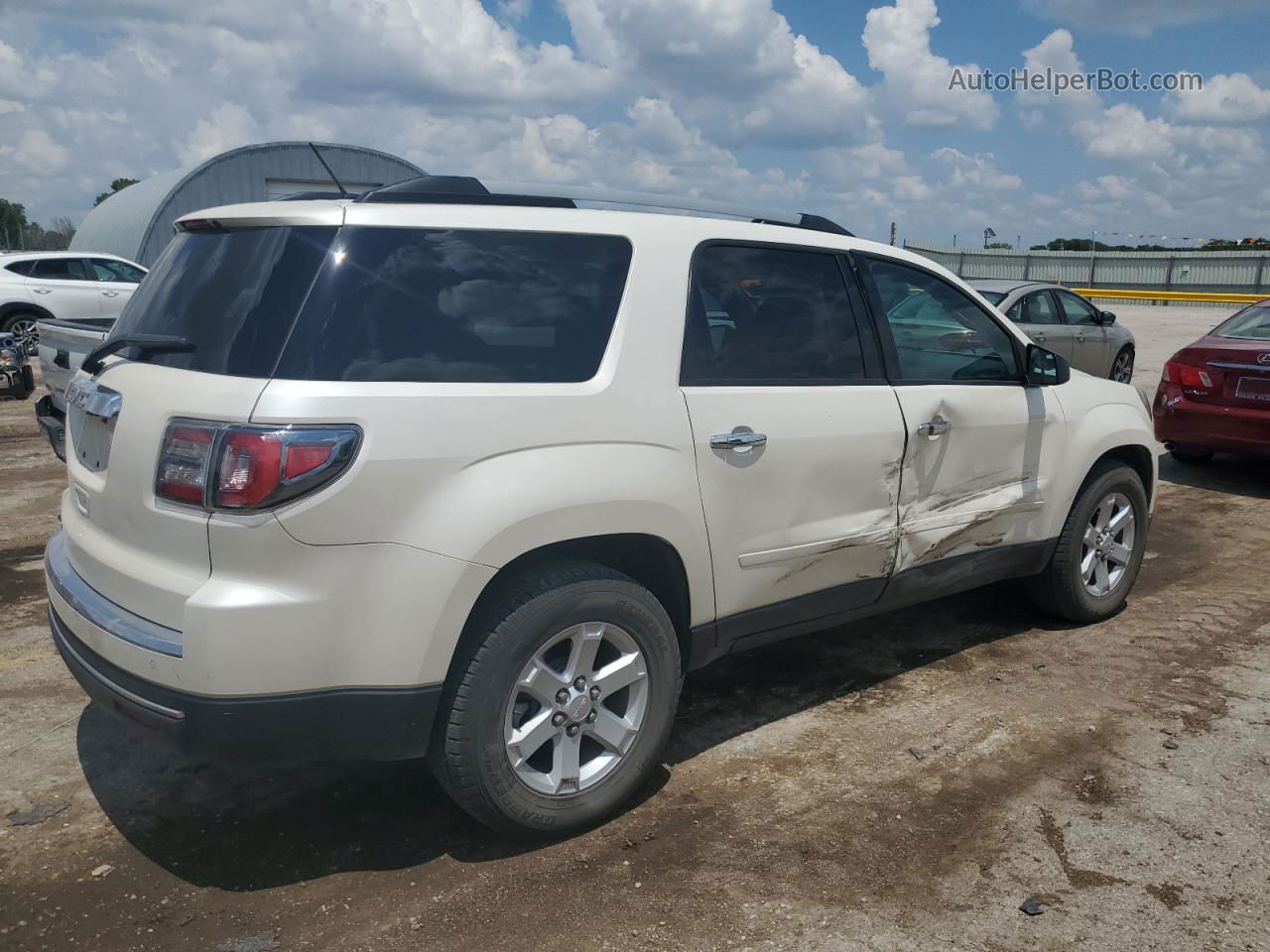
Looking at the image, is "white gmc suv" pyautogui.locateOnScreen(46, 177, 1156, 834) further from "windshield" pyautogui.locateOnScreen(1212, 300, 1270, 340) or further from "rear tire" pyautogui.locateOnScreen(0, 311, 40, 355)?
"rear tire" pyautogui.locateOnScreen(0, 311, 40, 355)

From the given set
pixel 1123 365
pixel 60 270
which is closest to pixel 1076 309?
pixel 1123 365

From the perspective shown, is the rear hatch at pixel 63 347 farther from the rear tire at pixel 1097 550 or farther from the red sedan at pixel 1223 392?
the red sedan at pixel 1223 392

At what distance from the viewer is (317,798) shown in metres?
3.37

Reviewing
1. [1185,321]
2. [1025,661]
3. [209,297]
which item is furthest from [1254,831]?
[1185,321]

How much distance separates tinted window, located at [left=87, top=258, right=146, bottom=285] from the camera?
636 inches

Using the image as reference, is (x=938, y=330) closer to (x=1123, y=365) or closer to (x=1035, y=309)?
(x=1035, y=309)

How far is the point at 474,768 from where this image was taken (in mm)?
2846

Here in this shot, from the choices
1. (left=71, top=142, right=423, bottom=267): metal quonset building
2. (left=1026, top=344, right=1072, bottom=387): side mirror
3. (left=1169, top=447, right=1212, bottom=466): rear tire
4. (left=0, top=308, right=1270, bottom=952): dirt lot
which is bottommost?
(left=0, top=308, right=1270, bottom=952): dirt lot

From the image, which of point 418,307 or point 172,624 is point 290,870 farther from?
point 418,307

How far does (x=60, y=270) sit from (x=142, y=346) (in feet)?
49.2

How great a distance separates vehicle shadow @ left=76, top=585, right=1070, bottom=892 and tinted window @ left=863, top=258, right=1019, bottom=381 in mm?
1333

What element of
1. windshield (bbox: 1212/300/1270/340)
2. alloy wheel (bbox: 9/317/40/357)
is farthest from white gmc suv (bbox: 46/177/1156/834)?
alloy wheel (bbox: 9/317/40/357)

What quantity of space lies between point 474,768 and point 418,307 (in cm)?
127

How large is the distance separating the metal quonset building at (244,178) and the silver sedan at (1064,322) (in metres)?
15.2
